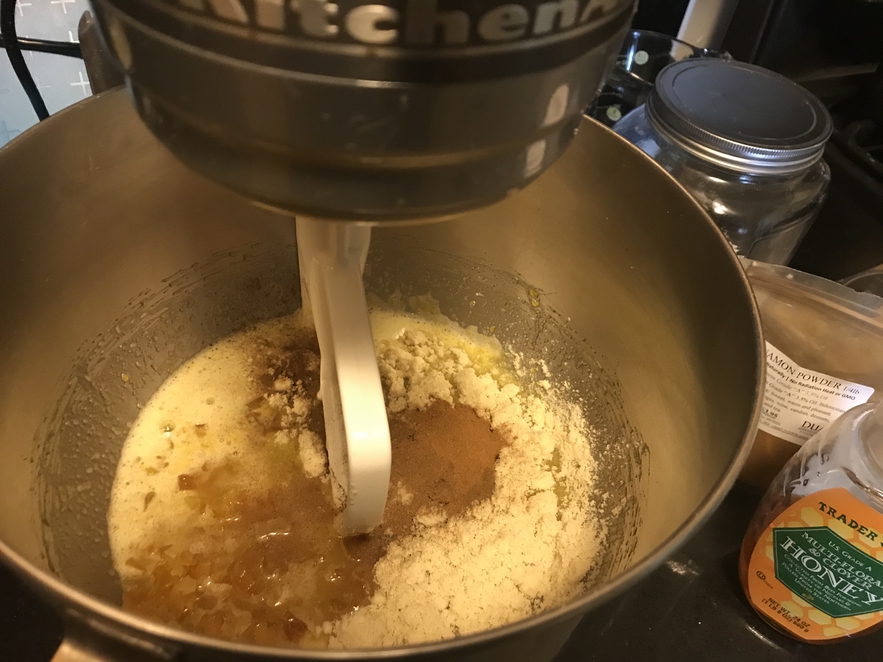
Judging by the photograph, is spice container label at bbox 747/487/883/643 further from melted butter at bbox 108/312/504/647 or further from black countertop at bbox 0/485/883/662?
melted butter at bbox 108/312/504/647

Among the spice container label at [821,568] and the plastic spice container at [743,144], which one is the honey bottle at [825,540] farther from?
the plastic spice container at [743,144]

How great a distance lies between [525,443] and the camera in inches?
28.6

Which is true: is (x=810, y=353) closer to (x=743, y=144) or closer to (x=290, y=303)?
(x=743, y=144)

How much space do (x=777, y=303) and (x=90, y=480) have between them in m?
0.67

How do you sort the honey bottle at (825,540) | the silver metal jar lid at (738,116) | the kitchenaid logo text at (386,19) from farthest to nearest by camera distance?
the silver metal jar lid at (738,116) → the honey bottle at (825,540) → the kitchenaid logo text at (386,19)

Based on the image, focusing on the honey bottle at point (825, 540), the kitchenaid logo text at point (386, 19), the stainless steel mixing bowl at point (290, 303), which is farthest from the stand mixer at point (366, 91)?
the honey bottle at point (825, 540)

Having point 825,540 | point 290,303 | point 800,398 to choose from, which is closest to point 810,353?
point 800,398

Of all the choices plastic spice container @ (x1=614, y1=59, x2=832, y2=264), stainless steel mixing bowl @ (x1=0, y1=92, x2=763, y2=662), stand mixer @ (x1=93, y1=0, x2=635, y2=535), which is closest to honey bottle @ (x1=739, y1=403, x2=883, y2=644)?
stainless steel mixing bowl @ (x1=0, y1=92, x2=763, y2=662)

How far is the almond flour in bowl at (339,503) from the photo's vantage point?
59cm

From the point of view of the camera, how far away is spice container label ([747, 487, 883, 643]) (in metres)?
0.50

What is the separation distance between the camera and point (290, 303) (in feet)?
2.72

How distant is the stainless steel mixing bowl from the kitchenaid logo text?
0.84 feet

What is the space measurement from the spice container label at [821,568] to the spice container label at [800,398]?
0.10m

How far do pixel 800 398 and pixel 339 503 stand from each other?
432 mm
